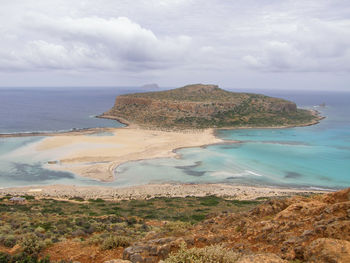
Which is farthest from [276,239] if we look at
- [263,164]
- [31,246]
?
[263,164]

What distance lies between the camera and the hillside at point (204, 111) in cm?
8956

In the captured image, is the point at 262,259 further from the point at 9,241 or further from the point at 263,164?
the point at 263,164

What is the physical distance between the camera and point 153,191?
3288 cm

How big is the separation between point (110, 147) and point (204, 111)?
46.8m

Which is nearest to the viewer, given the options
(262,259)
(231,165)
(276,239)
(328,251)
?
(328,251)

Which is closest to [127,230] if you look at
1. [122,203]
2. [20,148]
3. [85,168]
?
[122,203]

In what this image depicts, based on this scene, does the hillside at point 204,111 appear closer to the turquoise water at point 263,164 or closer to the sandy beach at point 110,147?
the sandy beach at point 110,147

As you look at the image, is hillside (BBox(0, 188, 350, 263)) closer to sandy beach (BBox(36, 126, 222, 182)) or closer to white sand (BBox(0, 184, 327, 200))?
white sand (BBox(0, 184, 327, 200))

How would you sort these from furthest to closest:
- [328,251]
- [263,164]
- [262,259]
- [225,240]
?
A: [263,164], [225,240], [262,259], [328,251]

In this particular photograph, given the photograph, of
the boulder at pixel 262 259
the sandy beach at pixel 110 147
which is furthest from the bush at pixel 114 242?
the sandy beach at pixel 110 147

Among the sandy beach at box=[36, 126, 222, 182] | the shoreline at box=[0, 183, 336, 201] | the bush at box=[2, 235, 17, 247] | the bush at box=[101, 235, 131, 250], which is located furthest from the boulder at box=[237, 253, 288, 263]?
the sandy beach at box=[36, 126, 222, 182]

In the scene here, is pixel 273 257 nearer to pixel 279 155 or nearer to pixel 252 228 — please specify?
pixel 252 228

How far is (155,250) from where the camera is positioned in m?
8.61

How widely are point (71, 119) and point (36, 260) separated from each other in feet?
308
